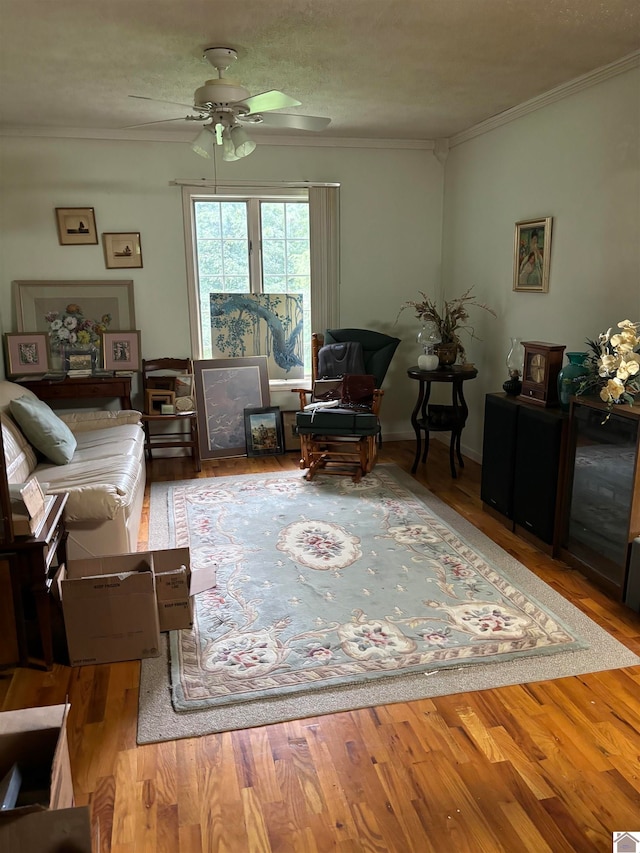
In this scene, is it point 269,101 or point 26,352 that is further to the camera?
point 26,352

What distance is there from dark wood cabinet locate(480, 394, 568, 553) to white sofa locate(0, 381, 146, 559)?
84.7 inches

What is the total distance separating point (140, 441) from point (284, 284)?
1988 millimetres

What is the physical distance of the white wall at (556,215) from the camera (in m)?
3.39

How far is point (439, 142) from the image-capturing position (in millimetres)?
5320

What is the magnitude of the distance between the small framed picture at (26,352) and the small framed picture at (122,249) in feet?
2.61

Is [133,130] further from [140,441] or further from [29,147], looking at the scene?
[140,441]

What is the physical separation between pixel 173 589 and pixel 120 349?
2951mm

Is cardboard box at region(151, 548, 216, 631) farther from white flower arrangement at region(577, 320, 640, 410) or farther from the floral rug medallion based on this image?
white flower arrangement at region(577, 320, 640, 410)

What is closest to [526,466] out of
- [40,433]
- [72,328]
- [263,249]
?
[40,433]

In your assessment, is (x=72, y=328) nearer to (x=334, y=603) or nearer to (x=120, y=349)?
(x=120, y=349)

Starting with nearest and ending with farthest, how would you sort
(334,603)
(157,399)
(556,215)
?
(334,603) < (556,215) < (157,399)

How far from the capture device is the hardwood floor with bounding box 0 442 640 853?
1734 mm

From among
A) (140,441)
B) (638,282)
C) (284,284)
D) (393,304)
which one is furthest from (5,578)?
(393,304)

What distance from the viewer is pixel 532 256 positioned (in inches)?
166
